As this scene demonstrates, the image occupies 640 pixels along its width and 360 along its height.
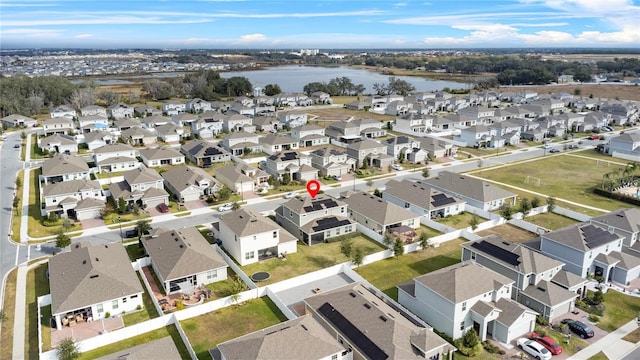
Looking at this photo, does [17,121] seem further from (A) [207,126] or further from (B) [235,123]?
(B) [235,123]

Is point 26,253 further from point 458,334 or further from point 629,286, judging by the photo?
point 629,286

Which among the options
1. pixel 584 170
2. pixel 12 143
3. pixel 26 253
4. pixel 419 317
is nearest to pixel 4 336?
pixel 26 253

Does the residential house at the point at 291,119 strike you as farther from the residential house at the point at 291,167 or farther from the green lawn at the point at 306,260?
→ the green lawn at the point at 306,260

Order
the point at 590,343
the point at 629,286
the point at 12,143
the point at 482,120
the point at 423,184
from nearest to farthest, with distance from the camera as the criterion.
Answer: the point at 590,343 < the point at 629,286 < the point at 423,184 < the point at 12,143 < the point at 482,120

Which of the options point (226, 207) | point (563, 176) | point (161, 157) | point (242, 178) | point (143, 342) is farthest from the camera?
point (161, 157)

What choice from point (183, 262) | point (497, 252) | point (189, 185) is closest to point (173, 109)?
point (189, 185)

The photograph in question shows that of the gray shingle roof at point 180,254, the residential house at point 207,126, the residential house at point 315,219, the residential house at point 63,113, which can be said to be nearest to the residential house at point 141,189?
the gray shingle roof at point 180,254

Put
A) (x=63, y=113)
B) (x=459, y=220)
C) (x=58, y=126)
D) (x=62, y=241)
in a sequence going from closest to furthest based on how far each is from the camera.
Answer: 1. (x=62, y=241)
2. (x=459, y=220)
3. (x=58, y=126)
4. (x=63, y=113)
